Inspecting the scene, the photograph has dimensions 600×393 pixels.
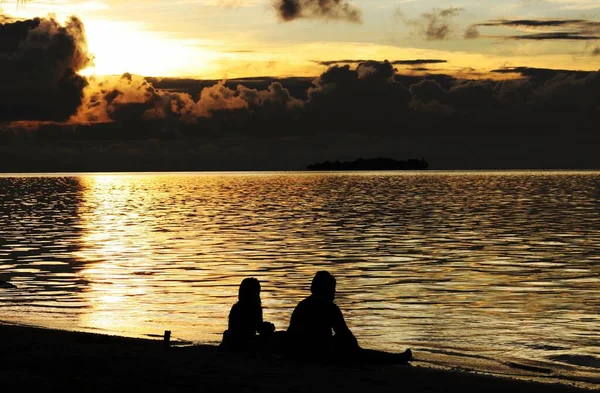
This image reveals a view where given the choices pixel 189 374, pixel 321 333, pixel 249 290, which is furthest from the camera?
pixel 249 290

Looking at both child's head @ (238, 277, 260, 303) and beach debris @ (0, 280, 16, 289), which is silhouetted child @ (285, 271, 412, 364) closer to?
child's head @ (238, 277, 260, 303)

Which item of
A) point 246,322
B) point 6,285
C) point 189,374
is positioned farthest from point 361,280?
point 189,374

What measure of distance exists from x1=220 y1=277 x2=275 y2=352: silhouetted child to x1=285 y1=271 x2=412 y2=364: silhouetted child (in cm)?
96

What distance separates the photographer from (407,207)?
93.2 metres

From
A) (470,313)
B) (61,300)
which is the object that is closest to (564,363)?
(470,313)

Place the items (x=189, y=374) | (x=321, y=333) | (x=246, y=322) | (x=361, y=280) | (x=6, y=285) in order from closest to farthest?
(x=189, y=374) → (x=321, y=333) → (x=246, y=322) → (x=6, y=285) → (x=361, y=280)

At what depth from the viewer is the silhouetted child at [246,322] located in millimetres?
15719

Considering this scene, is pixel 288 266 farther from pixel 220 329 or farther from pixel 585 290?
pixel 220 329

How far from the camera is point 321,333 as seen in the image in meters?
15.0

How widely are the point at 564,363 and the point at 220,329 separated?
28.1 feet

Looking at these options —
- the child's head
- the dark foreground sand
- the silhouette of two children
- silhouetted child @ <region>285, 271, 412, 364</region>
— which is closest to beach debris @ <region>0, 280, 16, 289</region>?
the dark foreground sand

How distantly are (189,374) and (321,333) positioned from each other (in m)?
2.50

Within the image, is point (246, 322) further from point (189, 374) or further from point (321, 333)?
point (189, 374)

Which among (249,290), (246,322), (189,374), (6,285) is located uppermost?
(249,290)
